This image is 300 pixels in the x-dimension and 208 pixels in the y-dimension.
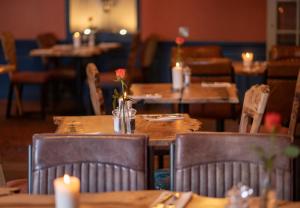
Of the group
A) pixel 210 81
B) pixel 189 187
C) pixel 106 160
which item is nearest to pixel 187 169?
pixel 189 187

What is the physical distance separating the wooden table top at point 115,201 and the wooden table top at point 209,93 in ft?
8.88

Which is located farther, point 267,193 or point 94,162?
point 94,162

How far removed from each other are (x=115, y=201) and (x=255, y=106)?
5.64ft

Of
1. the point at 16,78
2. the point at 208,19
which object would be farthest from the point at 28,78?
the point at 208,19

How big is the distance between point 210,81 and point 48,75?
11.0 feet

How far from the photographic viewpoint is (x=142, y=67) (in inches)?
383

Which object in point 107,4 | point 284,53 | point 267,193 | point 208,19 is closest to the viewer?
point 267,193

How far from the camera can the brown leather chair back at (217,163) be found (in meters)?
2.75

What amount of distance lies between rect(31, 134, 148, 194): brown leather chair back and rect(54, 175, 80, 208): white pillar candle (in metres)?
0.61

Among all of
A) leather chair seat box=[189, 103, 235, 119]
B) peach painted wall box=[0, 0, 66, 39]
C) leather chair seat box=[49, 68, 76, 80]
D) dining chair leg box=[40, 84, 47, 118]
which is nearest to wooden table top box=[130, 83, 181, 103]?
leather chair seat box=[189, 103, 235, 119]

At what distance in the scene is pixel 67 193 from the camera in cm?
219

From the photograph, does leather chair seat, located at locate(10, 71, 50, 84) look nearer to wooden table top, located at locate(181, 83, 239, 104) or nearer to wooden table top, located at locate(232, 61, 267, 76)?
wooden table top, located at locate(232, 61, 267, 76)

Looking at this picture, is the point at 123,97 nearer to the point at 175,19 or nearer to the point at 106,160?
the point at 106,160

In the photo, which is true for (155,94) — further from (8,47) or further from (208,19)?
(208,19)
